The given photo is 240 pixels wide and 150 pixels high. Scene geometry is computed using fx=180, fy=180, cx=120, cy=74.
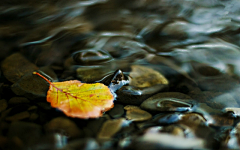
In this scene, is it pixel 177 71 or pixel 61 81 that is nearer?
pixel 61 81

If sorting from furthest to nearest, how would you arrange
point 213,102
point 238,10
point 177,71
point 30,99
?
point 238,10 < point 177,71 < point 213,102 < point 30,99

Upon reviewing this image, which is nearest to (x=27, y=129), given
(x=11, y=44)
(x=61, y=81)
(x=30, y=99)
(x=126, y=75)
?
(x=30, y=99)

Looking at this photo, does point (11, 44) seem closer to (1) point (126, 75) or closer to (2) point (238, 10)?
(1) point (126, 75)

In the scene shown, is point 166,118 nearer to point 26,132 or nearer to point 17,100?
point 26,132

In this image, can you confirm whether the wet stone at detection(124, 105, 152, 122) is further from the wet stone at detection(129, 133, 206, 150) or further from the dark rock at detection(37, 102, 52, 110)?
the dark rock at detection(37, 102, 52, 110)

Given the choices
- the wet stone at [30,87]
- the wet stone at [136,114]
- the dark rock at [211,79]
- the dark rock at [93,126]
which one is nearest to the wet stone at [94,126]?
the dark rock at [93,126]
